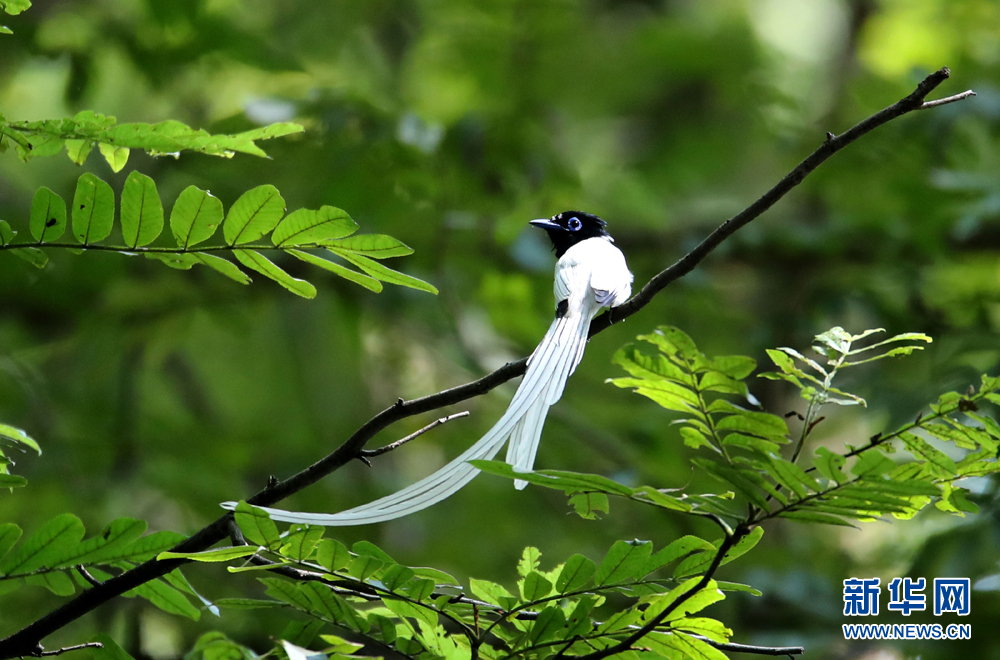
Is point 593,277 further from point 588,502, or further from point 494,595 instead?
point 494,595

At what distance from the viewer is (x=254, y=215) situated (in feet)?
5.54

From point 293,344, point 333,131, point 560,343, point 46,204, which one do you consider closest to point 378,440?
point 293,344

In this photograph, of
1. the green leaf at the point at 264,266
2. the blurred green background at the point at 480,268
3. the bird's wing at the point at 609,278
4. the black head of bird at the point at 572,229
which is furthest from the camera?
the blurred green background at the point at 480,268

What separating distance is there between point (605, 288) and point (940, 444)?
1.78 m

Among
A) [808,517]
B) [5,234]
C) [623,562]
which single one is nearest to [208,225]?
[5,234]

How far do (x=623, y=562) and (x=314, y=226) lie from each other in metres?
0.94

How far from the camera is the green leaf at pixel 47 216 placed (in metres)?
1.63

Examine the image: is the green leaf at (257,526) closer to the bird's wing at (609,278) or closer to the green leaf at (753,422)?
the green leaf at (753,422)

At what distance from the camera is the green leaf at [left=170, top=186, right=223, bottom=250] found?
1678mm

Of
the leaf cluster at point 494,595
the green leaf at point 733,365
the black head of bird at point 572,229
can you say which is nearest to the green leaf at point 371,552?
the leaf cluster at point 494,595

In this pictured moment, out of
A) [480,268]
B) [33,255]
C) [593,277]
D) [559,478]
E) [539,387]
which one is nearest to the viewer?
[559,478]

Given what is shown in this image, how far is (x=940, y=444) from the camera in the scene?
357 centimetres

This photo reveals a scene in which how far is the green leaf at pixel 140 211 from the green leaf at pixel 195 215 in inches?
1.5

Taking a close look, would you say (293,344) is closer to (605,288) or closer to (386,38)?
(386,38)
